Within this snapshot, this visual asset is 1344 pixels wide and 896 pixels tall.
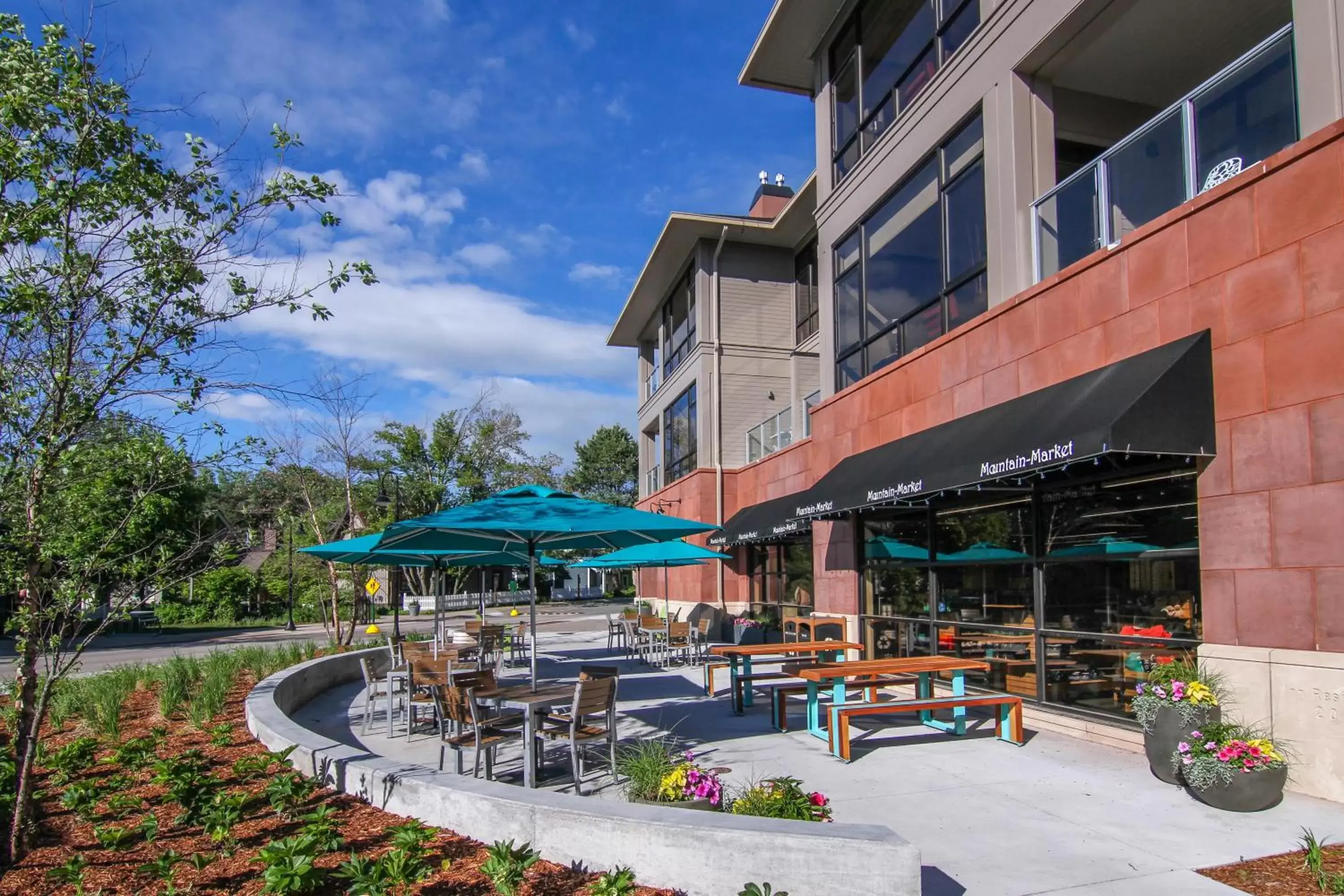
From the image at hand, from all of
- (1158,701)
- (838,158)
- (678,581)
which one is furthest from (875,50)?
(678,581)

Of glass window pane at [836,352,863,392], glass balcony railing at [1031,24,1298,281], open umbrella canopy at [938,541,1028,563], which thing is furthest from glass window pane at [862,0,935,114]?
open umbrella canopy at [938,541,1028,563]

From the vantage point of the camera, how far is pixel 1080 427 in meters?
7.47

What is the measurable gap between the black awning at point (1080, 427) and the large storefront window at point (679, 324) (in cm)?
1509

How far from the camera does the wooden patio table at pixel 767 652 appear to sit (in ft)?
35.1

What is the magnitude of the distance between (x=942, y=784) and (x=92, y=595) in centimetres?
630

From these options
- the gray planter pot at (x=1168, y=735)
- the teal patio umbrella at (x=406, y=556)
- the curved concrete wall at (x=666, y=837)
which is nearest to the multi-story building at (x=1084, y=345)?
the gray planter pot at (x=1168, y=735)

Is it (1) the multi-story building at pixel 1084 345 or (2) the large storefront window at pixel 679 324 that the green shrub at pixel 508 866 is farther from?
(2) the large storefront window at pixel 679 324

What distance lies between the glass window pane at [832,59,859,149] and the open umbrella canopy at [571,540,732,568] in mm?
7673

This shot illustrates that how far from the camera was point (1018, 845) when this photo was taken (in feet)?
18.4

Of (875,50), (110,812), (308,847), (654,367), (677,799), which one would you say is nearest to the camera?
(308,847)

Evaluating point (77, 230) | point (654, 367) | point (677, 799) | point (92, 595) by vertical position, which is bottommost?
A: point (677, 799)

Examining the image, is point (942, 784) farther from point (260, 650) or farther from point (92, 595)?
point (260, 650)

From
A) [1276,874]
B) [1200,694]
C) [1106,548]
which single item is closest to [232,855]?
[1276,874]

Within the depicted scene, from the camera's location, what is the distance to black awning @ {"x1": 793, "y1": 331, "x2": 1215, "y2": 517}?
7.05 metres
